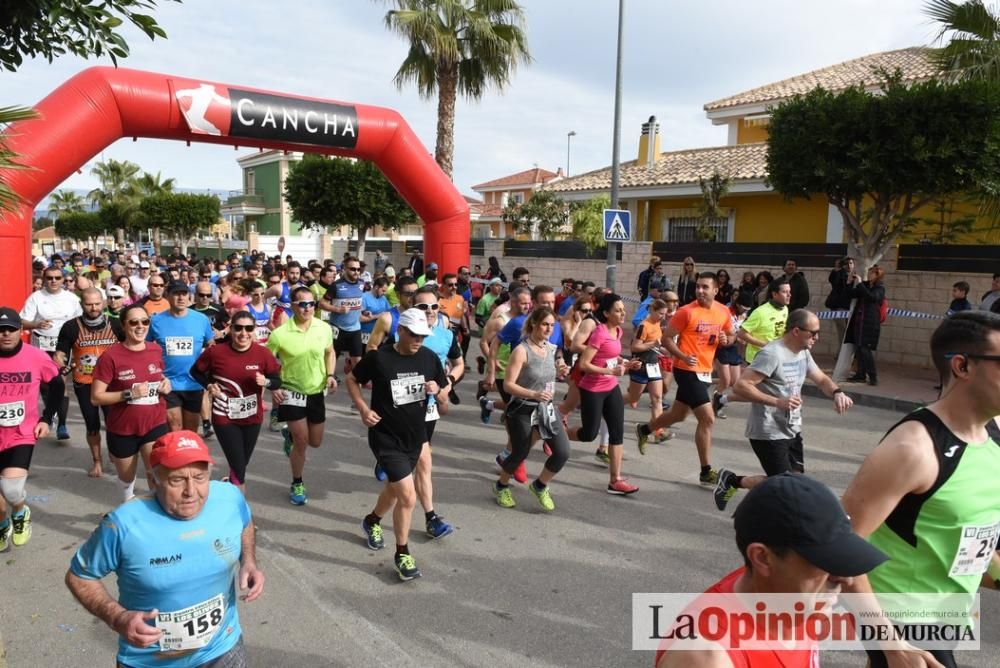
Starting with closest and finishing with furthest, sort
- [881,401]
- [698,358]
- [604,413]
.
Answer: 1. [604,413]
2. [698,358]
3. [881,401]

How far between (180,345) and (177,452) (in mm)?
3919

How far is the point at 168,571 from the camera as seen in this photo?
7.54 feet

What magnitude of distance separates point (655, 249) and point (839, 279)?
5656 mm

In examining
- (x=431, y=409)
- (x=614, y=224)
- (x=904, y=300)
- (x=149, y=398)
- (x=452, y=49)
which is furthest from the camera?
(x=452, y=49)

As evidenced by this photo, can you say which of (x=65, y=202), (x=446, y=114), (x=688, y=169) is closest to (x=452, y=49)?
(x=446, y=114)

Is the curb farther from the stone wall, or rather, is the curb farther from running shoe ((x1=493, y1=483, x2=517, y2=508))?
running shoe ((x1=493, y1=483, x2=517, y2=508))

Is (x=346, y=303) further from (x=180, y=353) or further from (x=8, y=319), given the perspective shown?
(x=8, y=319)

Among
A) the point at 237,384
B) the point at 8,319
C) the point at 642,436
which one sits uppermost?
the point at 8,319

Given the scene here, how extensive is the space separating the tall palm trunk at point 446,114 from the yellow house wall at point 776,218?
7.21 metres

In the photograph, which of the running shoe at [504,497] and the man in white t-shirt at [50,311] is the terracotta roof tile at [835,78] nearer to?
A: the running shoe at [504,497]

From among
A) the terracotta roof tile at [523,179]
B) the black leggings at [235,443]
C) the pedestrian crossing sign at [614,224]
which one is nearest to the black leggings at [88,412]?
the black leggings at [235,443]

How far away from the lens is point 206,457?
7.85ft

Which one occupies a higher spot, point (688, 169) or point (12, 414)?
point (688, 169)

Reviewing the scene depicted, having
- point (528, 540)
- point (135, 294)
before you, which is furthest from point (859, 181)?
point (135, 294)
